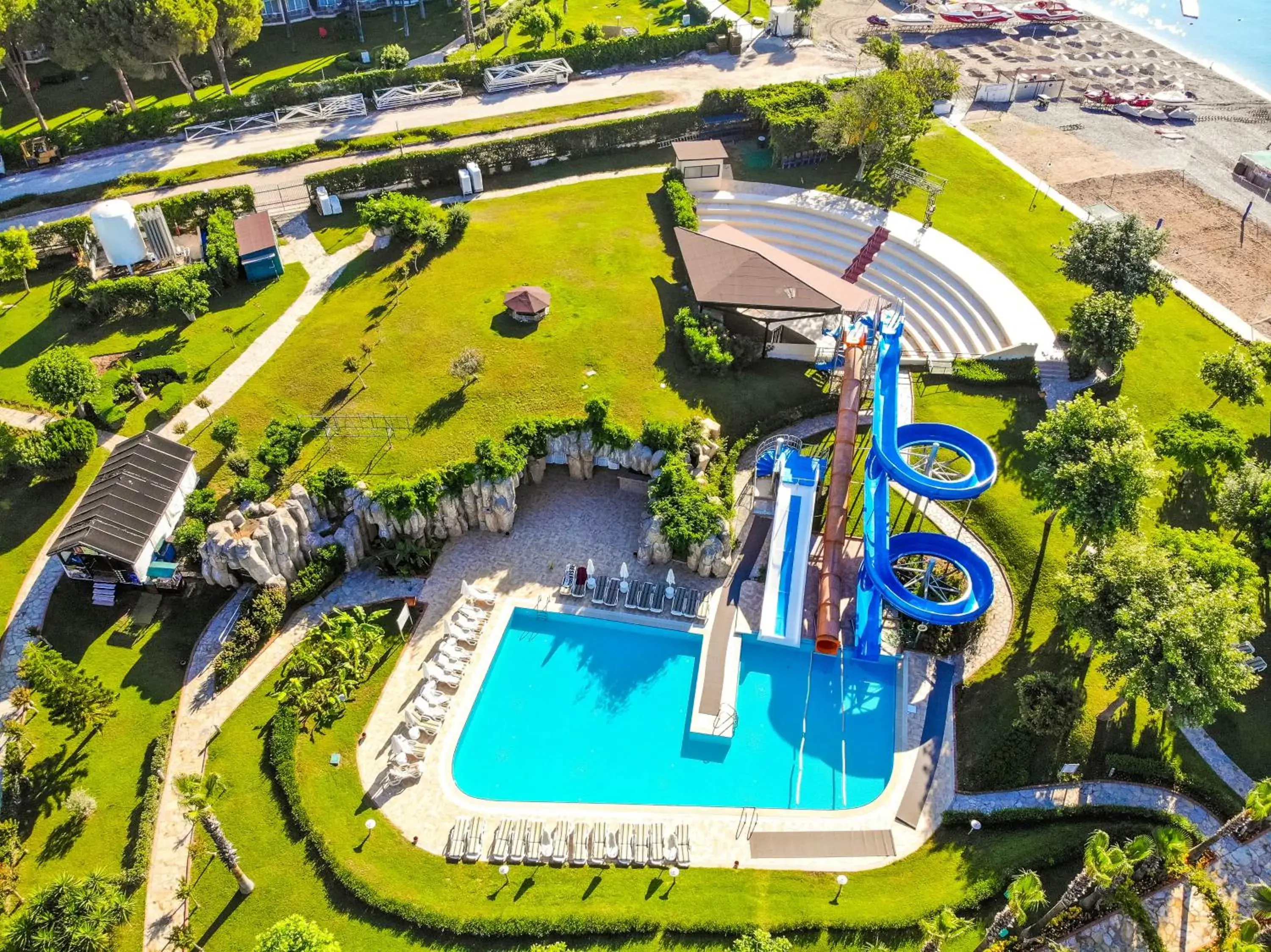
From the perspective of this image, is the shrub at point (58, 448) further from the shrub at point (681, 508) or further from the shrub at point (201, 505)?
the shrub at point (681, 508)

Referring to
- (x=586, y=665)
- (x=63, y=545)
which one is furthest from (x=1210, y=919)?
(x=63, y=545)

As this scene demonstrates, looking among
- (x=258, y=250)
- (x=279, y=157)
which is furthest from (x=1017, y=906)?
(x=279, y=157)

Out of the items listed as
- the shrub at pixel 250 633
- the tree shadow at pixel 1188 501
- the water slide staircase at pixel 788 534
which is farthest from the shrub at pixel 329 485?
the tree shadow at pixel 1188 501

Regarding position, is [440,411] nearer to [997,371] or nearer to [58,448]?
[58,448]

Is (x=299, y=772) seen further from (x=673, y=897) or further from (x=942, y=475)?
(x=942, y=475)

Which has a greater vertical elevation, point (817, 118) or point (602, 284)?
point (817, 118)

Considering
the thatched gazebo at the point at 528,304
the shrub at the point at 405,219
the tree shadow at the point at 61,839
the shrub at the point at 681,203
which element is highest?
the shrub at the point at 405,219
